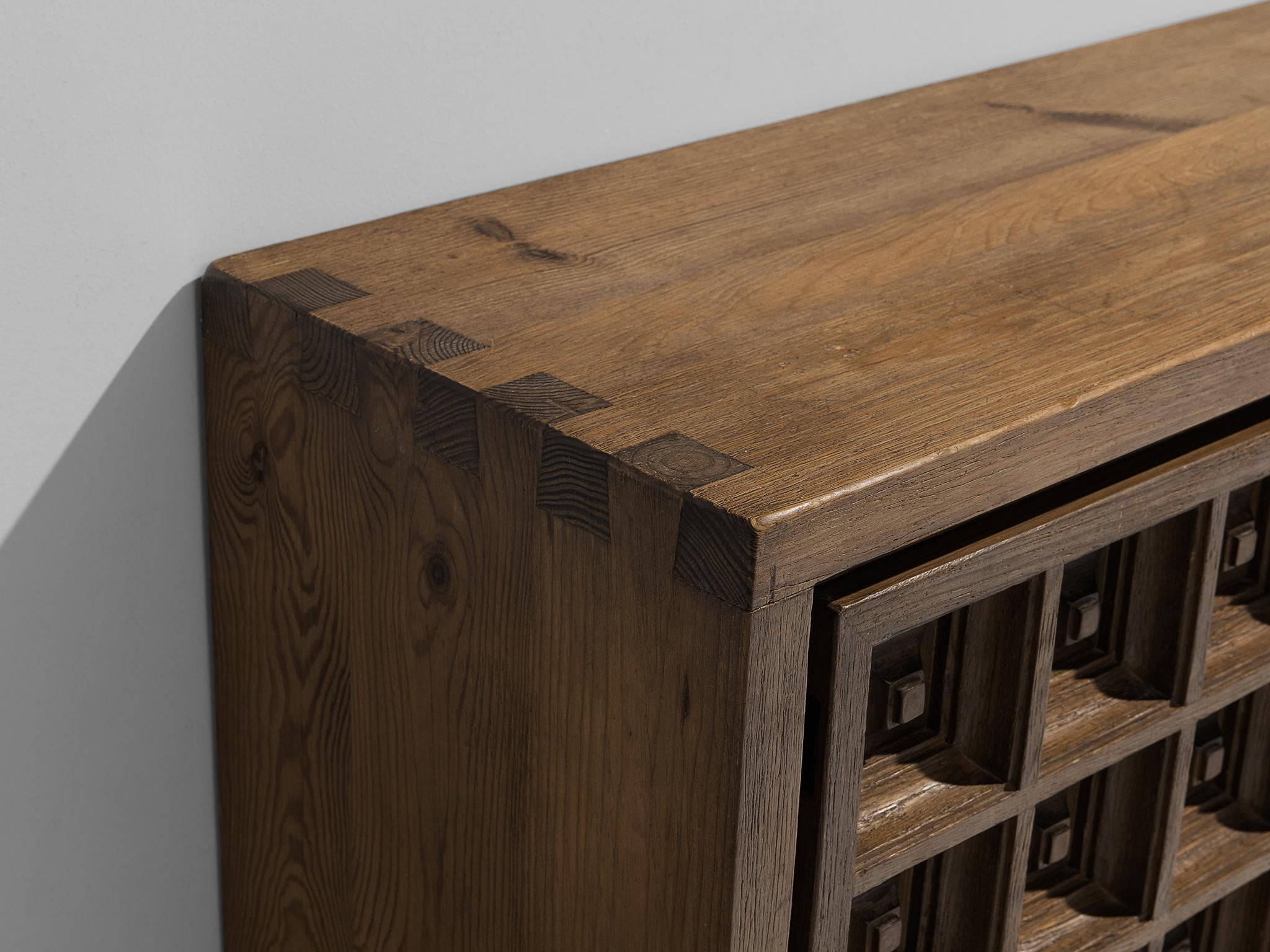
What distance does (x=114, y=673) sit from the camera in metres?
0.95

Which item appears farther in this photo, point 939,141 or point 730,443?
point 939,141

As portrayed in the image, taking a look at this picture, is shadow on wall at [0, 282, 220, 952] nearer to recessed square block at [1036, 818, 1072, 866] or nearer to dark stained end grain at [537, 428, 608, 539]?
dark stained end grain at [537, 428, 608, 539]

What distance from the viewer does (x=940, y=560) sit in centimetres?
74

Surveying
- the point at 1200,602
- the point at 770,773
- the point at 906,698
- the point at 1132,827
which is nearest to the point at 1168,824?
the point at 1132,827

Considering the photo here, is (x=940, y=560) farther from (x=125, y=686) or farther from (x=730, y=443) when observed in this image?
(x=125, y=686)

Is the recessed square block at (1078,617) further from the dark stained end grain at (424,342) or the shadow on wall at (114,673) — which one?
the shadow on wall at (114,673)

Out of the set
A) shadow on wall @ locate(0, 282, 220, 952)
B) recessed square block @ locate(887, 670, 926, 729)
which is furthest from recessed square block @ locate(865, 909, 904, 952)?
shadow on wall @ locate(0, 282, 220, 952)

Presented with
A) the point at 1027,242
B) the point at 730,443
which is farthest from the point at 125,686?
the point at 1027,242

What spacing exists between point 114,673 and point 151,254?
0.84 ft

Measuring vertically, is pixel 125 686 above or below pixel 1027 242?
below

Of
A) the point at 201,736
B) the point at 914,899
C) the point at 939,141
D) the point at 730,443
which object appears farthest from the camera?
the point at 939,141

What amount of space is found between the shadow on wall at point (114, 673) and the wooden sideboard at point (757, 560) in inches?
1.0

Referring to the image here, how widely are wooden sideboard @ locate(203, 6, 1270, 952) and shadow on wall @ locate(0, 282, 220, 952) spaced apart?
0.03 m

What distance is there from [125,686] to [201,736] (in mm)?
73
